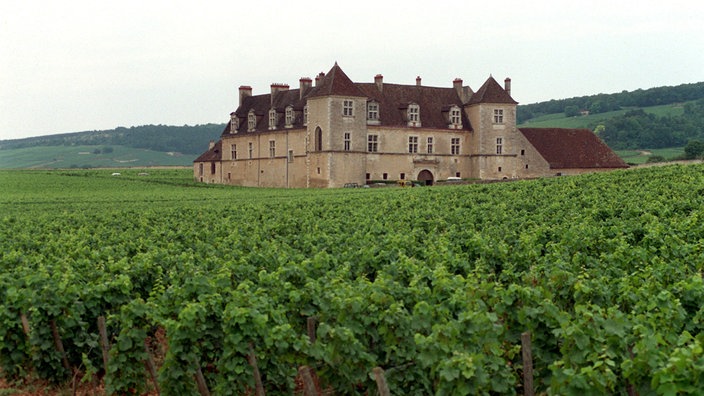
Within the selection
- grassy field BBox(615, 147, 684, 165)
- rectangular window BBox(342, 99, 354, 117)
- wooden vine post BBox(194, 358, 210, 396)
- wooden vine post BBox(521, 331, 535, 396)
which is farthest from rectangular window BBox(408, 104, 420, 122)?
wooden vine post BBox(521, 331, 535, 396)

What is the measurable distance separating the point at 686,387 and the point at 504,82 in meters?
64.9

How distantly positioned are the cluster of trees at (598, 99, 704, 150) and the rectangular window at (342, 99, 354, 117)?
67825 millimetres

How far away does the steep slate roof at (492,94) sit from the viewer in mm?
66188

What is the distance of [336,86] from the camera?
61.8 m

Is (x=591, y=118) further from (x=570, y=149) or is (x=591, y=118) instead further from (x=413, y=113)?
(x=413, y=113)

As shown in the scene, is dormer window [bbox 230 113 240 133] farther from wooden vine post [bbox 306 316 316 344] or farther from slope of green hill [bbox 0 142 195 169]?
slope of green hill [bbox 0 142 195 169]

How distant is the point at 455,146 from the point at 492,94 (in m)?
5.29

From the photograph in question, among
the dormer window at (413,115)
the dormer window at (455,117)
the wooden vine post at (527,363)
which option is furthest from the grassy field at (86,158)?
the wooden vine post at (527,363)

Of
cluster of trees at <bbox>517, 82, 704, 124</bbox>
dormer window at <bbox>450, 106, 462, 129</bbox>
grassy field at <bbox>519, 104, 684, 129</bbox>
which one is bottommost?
dormer window at <bbox>450, 106, 462, 129</bbox>

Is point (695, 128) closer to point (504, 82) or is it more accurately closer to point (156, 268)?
point (504, 82)

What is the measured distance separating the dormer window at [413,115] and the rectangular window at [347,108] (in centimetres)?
578

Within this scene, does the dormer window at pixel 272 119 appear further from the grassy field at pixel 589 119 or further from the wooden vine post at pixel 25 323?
the grassy field at pixel 589 119

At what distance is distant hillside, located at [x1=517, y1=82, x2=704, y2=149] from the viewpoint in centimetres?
11806

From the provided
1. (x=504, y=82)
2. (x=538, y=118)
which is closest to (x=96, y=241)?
(x=504, y=82)
